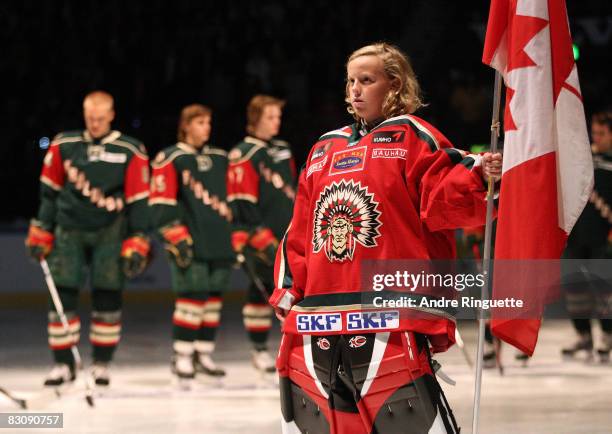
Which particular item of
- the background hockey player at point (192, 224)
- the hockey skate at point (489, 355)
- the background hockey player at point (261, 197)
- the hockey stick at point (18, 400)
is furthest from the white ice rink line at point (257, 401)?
the background hockey player at point (261, 197)

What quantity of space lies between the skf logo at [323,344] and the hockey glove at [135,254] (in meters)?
4.08

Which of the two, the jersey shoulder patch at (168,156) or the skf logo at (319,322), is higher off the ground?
the jersey shoulder patch at (168,156)

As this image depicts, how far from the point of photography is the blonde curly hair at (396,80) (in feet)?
12.9

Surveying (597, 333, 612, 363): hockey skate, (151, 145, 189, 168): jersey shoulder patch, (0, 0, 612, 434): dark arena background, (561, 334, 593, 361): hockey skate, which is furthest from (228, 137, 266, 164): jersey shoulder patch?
(597, 333, 612, 363): hockey skate

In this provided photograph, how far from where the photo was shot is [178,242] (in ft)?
27.2

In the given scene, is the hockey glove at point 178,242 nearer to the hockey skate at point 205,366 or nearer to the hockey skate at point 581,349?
the hockey skate at point 205,366

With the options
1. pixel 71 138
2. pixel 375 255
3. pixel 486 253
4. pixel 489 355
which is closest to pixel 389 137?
pixel 375 255

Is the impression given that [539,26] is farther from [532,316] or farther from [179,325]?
[179,325]

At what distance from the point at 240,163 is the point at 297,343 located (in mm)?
4777

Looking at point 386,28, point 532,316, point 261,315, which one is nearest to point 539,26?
point 532,316

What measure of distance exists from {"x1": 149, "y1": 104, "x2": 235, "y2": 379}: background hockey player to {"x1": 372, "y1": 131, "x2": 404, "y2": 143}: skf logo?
459cm

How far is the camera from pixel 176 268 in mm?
8445

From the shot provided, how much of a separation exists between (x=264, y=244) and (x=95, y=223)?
130 centimetres

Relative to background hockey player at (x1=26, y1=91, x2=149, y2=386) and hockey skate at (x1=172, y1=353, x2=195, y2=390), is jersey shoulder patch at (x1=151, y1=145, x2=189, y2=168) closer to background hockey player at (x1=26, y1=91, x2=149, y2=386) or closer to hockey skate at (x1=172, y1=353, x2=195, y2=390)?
background hockey player at (x1=26, y1=91, x2=149, y2=386)
